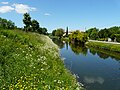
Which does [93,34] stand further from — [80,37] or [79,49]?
[79,49]

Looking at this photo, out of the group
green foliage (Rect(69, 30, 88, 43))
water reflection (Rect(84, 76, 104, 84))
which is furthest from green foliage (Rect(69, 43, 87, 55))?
water reflection (Rect(84, 76, 104, 84))

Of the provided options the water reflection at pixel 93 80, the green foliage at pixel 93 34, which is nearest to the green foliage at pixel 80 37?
the green foliage at pixel 93 34

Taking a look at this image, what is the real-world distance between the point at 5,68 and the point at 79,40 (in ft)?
292

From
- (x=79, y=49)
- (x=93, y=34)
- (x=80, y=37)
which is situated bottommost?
(x=79, y=49)

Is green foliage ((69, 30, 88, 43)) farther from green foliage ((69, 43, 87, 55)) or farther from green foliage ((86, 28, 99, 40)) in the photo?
green foliage ((69, 43, 87, 55))

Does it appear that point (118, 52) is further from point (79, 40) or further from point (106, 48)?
point (79, 40)

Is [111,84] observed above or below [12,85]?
below

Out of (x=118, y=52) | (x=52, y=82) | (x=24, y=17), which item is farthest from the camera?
(x=24, y=17)

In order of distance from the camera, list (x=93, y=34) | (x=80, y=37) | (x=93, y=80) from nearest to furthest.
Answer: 1. (x=93, y=80)
2. (x=80, y=37)
3. (x=93, y=34)

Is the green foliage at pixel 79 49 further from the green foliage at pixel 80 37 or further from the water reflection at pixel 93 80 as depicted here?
the water reflection at pixel 93 80

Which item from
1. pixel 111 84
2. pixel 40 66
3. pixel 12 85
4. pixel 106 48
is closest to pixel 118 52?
pixel 106 48

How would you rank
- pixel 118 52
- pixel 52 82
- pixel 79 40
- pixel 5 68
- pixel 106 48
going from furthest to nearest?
1. pixel 79 40
2. pixel 106 48
3. pixel 118 52
4. pixel 5 68
5. pixel 52 82

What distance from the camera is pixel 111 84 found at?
2014 centimetres

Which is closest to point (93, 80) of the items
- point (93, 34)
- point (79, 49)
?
point (79, 49)
